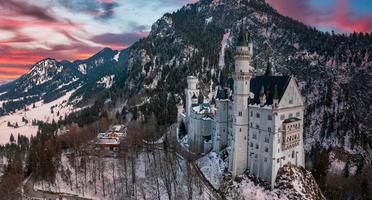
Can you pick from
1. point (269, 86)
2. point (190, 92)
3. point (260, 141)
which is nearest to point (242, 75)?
point (269, 86)

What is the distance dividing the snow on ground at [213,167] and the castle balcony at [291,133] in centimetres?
1628

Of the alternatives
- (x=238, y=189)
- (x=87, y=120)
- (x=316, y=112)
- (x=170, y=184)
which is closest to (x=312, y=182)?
(x=238, y=189)

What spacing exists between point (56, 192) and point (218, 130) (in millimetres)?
47901

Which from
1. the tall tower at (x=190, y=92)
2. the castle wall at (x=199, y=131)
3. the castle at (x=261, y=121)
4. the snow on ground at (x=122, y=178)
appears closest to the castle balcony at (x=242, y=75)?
the castle at (x=261, y=121)

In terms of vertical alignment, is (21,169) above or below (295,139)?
below

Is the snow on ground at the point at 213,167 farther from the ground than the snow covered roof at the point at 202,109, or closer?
closer

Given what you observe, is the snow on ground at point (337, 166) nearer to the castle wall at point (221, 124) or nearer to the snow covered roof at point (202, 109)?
the castle wall at point (221, 124)

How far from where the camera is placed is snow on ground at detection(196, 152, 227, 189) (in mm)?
76494

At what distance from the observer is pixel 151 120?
458ft

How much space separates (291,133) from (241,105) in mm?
12724

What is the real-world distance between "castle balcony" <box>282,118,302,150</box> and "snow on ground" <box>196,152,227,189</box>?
16281 millimetres

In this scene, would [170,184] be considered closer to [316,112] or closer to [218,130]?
[218,130]

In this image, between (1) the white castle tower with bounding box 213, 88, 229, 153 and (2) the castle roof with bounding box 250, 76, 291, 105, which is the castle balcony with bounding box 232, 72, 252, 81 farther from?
(1) the white castle tower with bounding box 213, 88, 229, 153

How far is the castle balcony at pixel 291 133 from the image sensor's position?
228 ft
